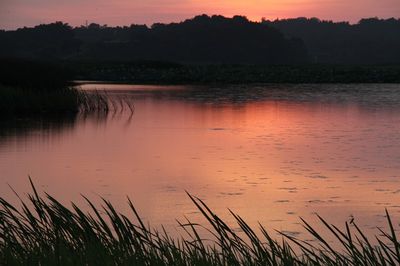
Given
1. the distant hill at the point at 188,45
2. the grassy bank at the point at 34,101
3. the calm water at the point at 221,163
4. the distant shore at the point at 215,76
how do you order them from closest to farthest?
the calm water at the point at 221,163
the grassy bank at the point at 34,101
the distant shore at the point at 215,76
the distant hill at the point at 188,45

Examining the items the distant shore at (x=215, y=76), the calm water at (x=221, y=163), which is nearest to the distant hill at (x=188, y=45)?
the distant shore at (x=215, y=76)

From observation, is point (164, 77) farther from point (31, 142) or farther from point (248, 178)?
point (248, 178)

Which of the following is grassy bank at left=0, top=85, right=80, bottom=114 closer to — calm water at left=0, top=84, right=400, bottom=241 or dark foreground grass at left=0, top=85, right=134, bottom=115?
dark foreground grass at left=0, top=85, right=134, bottom=115

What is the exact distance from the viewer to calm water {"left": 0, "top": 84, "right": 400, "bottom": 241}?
575 inches

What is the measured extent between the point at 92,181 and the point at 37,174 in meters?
1.91

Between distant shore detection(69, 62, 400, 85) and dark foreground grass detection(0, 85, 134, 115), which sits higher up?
dark foreground grass detection(0, 85, 134, 115)

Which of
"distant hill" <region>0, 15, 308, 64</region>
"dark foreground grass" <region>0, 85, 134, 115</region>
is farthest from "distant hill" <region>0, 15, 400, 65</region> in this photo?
"dark foreground grass" <region>0, 85, 134, 115</region>

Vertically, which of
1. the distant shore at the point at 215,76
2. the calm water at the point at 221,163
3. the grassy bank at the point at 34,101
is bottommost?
the distant shore at the point at 215,76

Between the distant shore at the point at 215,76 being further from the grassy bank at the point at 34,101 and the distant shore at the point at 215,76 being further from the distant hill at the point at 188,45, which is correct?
the distant hill at the point at 188,45

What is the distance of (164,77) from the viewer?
89.7m

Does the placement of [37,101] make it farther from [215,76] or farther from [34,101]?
[215,76]

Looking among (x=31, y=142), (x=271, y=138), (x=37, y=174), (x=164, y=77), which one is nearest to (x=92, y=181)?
(x=37, y=174)

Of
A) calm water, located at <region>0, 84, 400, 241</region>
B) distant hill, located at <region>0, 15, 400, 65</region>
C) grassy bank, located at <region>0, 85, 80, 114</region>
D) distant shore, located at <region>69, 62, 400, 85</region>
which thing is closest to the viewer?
calm water, located at <region>0, 84, 400, 241</region>

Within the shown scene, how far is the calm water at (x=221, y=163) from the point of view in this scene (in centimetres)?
1460
